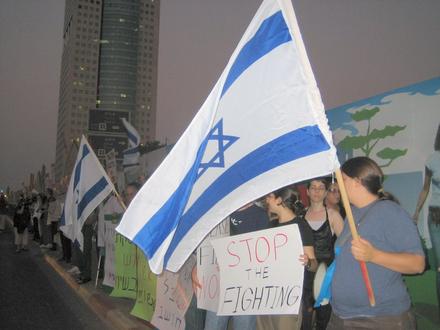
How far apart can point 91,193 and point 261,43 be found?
494 centimetres

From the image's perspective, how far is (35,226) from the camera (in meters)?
19.9

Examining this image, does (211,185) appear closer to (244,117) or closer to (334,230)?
(244,117)

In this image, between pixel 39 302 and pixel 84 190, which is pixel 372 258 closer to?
pixel 84 190

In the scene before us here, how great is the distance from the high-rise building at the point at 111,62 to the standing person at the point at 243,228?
6300 inches

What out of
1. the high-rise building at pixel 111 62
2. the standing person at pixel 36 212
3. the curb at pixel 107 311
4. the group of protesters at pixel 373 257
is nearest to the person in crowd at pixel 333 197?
the group of protesters at pixel 373 257

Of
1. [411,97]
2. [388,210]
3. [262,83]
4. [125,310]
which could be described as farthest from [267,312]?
[125,310]

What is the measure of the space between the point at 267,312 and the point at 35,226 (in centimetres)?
1858

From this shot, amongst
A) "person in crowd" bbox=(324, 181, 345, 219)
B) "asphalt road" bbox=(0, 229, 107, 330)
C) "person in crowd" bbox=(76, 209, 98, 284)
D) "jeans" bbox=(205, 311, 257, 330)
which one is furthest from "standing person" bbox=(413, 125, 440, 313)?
"person in crowd" bbox=(76, 209, 98, 284)

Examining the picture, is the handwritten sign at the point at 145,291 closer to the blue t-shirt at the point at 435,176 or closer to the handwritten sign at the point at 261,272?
the handwritten sign at the point at 261,272

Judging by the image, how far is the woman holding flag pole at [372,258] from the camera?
2.46 metres

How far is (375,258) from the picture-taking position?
2.44m

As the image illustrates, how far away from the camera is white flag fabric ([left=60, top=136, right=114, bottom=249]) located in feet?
23.3

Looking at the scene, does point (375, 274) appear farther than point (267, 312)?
No

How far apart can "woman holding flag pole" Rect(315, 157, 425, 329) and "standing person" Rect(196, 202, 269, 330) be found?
1244mm
